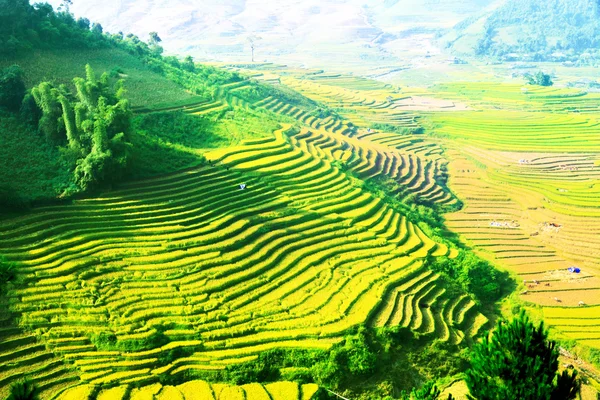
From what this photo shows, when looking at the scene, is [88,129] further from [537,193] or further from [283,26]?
[283,26]

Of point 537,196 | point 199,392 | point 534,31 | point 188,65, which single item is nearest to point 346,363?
point 199,392

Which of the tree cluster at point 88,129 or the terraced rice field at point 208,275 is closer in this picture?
the terraced rice field at point 208,275

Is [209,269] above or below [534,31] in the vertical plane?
below

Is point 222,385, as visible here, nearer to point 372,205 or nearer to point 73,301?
point 73,301

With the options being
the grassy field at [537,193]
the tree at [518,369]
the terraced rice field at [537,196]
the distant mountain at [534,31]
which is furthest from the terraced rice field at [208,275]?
the distant mountain at [534,31]

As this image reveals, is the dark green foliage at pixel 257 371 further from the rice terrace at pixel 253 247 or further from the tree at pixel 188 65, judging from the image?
the tree at pixel 188 65

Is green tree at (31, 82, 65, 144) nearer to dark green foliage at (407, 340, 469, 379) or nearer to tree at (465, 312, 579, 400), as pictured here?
dark green foliage at (407, 340, 469, 379)

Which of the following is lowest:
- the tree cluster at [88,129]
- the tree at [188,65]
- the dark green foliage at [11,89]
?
the tree cluster at [88,129]
